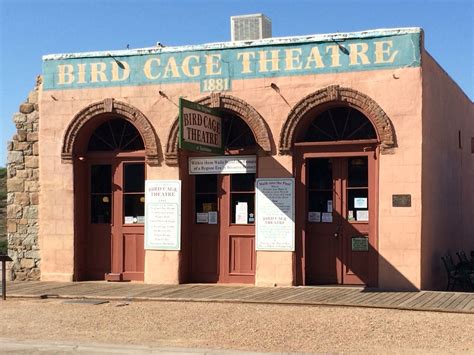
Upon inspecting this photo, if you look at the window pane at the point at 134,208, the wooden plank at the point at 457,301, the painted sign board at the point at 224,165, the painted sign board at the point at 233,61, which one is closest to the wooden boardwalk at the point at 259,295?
the wooden plank at the point at 457,301

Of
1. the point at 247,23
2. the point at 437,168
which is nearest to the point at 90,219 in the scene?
the point at 247,23

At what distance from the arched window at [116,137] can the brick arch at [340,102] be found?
10.9 ft

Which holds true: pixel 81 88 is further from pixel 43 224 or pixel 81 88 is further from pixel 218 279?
pixel 218 279

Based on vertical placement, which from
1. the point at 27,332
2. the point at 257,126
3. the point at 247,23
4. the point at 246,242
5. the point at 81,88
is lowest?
the point at 27,332

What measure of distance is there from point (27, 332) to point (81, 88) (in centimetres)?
683

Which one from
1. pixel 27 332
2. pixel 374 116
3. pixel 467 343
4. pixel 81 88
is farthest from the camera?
pixel 81 88

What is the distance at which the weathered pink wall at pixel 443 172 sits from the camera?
1295cm

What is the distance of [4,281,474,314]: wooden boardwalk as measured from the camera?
35.7ft

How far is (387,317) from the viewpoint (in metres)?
9.91

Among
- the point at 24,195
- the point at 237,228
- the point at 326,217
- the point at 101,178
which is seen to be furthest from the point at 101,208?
the point at 326,217

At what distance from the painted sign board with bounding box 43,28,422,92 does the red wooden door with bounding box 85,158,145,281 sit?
6.15 ft

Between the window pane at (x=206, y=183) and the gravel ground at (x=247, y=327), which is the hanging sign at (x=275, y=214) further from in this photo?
the gravel ground at (x=247, y=327)

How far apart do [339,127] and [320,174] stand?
1.00 m

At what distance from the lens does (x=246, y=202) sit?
1398cm
